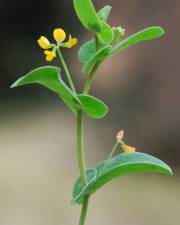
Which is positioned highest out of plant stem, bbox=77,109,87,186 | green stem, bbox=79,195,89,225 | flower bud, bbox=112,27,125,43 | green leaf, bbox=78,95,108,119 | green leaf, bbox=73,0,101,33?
green leaf, bbox=73,0,101,33

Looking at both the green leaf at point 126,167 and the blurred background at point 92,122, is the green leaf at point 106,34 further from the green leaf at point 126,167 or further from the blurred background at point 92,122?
the blurred background at point 92,122

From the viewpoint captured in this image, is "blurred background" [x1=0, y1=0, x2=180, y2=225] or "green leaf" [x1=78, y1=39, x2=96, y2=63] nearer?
"green leaf" [x1=78, y1=39, x2=96, y2=63]

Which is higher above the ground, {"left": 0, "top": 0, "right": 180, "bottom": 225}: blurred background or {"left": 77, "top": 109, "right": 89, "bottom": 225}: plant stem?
{"left": 77, "top": 109, "right": 89, "bottom": 225}: plant stem

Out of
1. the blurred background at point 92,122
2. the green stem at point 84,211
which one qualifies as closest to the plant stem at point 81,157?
the green stem at point 84,211

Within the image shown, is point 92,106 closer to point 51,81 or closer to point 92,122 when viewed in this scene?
point 51,81

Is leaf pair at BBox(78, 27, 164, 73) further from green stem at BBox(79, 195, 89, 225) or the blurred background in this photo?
the blurred background

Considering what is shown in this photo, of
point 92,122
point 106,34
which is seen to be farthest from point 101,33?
point 92,122

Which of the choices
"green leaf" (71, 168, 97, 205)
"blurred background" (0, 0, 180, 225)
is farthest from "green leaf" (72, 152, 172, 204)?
"blurred background" (0, 0, 180, 225)

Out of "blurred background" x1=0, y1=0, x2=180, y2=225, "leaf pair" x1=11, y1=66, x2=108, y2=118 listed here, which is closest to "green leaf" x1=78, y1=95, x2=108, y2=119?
"leaf pair" x1=11, y1=66, x2=108, y2=118
